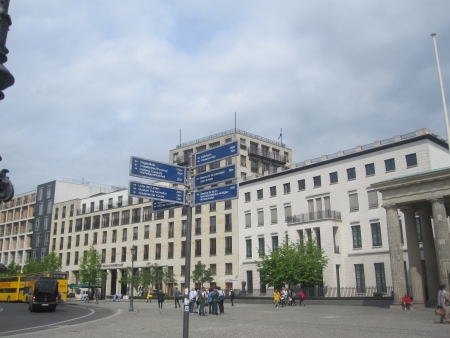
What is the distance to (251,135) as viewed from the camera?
81438 millimetres

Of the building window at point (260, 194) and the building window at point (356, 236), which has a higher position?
the building window at point (260, 194)

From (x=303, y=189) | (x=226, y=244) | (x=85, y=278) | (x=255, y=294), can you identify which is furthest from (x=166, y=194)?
(x=85, y=278)

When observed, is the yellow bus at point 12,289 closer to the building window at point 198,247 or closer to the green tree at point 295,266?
the building window at point 198,247

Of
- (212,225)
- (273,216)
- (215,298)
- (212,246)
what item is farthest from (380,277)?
(212,225)

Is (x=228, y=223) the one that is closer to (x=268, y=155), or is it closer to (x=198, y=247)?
(x=198, y=247)

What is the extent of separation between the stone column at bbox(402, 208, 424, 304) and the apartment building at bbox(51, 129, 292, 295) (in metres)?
30.6

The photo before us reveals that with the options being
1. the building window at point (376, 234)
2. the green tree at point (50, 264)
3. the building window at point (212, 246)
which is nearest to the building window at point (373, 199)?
the building window at point (376, 234)

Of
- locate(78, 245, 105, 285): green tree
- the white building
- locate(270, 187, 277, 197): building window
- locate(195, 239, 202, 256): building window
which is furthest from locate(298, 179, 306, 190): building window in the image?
locate(78, 245, 105, 285): green tree

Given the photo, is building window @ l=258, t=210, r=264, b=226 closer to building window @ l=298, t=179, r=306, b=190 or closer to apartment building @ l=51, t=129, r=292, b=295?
apartment building @ l=51, t=129, r=292, b=295

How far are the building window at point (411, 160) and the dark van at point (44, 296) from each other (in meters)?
35.1

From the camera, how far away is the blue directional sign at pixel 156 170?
8.98 metres

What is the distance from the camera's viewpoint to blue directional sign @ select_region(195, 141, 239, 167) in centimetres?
914

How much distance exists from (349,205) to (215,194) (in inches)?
1756

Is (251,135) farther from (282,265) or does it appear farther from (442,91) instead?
(442,91)
